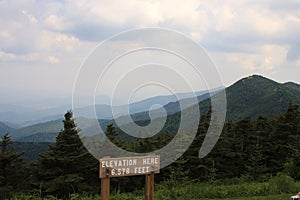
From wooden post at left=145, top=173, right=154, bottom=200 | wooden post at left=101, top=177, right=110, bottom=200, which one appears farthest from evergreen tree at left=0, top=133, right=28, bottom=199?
wooden post at left=101, top=177, right=110, bottom=200

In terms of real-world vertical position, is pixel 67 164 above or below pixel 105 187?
above

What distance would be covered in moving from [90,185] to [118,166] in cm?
1557

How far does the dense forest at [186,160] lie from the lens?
20.3m

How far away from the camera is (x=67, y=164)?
2127cm

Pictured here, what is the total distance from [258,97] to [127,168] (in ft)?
275

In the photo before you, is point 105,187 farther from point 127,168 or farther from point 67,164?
point 67,164

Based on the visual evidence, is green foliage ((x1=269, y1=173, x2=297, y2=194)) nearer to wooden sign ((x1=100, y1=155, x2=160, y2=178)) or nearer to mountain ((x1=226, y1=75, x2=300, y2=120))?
wooden sign ((x1=100, y1=155, x2=160, y2=178))

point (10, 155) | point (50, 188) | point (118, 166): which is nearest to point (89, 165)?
point (50, 188)

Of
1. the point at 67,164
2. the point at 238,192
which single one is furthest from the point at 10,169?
the point at 238,192

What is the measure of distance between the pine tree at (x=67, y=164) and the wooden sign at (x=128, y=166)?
13740 millimetres

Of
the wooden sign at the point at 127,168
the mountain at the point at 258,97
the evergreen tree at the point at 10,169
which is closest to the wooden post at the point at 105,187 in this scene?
the wooden sign at the point at 127,168

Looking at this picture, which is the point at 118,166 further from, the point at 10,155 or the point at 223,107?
the point at 10,155

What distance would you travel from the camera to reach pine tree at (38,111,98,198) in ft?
66.9

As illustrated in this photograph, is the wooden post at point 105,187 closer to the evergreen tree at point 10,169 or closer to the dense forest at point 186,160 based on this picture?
the dense forest at point 186,160
